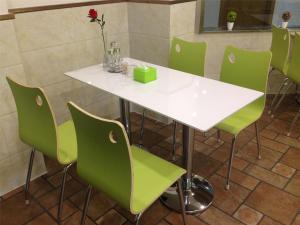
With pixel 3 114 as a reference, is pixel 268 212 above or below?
below

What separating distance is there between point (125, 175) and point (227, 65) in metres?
1.28

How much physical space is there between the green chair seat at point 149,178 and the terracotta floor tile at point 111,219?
1.50 feet

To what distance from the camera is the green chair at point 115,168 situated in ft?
3.59

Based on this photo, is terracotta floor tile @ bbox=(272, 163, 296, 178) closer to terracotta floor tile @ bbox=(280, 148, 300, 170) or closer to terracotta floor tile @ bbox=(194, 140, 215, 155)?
terracotta floor tile @ bbox=(280, 148, 300, 170)

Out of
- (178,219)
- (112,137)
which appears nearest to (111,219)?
(178,219)

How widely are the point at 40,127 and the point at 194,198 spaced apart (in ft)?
3.42

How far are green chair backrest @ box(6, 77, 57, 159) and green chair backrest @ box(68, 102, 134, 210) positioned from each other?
245 millimetres

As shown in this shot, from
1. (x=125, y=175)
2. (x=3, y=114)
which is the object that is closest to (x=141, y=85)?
(x=125, y=175)

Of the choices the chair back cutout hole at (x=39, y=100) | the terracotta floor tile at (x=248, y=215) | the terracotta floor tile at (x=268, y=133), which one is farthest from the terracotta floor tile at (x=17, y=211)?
the terracotta floor tile at (x=268, y=133)

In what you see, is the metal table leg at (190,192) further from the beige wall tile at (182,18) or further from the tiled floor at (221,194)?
the beige wall tile at (182,18)

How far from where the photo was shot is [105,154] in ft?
3.84

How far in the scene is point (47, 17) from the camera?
2068 mm

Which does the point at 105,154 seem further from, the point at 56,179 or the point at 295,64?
the point at 295,64

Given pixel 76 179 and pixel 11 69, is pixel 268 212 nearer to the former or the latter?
pixel 76 179
